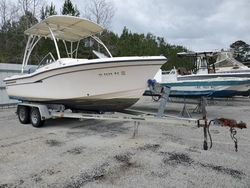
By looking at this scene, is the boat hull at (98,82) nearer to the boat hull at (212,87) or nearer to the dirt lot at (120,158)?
the dirt lot at (120,158)

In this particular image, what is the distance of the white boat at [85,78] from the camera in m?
6.12

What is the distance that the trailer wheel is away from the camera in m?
7.43

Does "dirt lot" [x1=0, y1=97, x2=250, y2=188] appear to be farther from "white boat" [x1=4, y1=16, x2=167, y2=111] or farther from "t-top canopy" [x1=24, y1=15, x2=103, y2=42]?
"t-top canopy" [x1=24, y1=15, x2=103, y2=42]

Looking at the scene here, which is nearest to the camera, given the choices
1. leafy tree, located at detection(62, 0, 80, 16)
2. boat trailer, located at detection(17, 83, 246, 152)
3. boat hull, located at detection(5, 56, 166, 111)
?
boat trailer, located at detection(17, 83, 246, 152)

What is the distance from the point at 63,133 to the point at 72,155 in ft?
6.19

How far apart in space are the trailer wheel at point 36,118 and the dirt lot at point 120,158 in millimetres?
228

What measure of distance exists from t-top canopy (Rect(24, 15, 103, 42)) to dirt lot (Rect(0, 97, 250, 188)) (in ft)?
8.78

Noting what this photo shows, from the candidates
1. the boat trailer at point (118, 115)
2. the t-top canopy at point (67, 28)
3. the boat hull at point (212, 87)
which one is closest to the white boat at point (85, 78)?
the t-top canopy at point (67, 28)

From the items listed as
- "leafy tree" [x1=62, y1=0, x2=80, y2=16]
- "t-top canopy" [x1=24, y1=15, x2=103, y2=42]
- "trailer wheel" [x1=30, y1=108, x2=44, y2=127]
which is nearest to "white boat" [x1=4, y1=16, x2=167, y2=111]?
"t-top canopy" [x1=24, y1=15, x2=103, y2=42]

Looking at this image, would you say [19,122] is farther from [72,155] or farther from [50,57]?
[72,155]

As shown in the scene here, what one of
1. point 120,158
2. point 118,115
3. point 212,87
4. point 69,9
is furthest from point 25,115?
point 69,9

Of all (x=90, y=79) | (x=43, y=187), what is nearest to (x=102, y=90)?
(x=90, y=79)

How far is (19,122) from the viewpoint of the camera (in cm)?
838

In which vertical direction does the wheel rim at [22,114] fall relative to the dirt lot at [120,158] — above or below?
above
